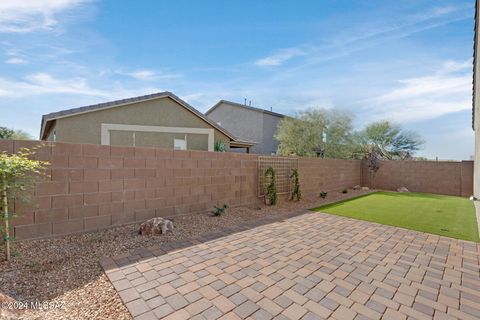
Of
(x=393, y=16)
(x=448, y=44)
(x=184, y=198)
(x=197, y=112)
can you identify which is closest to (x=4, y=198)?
(x=184, y=198)

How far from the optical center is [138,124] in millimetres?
11664

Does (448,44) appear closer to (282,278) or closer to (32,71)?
(282,278)

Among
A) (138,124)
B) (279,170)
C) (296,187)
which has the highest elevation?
(138,124)

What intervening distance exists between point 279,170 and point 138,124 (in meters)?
7.74

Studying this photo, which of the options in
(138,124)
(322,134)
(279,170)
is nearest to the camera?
(279,170)

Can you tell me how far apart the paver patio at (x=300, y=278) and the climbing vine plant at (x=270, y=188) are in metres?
3.30

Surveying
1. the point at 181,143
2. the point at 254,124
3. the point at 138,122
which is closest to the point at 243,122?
the point at 254,124

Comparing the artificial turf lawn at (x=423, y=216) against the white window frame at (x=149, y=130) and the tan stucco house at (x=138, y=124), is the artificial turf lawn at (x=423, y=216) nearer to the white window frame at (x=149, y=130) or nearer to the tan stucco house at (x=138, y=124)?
the white window frame at (x=149, y=130)

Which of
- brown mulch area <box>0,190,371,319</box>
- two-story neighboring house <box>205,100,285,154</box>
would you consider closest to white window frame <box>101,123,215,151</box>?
two-story neighboring house <box>205,100,285,154</box>

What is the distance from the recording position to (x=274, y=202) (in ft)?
27.1

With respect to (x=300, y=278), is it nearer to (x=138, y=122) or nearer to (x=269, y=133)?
(x=138, y=122)

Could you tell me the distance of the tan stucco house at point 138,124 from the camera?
1026cm

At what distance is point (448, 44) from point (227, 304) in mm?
10188

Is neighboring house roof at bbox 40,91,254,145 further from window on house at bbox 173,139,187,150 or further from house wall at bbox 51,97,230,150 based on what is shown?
window on house at bbox 173,139,187,150
